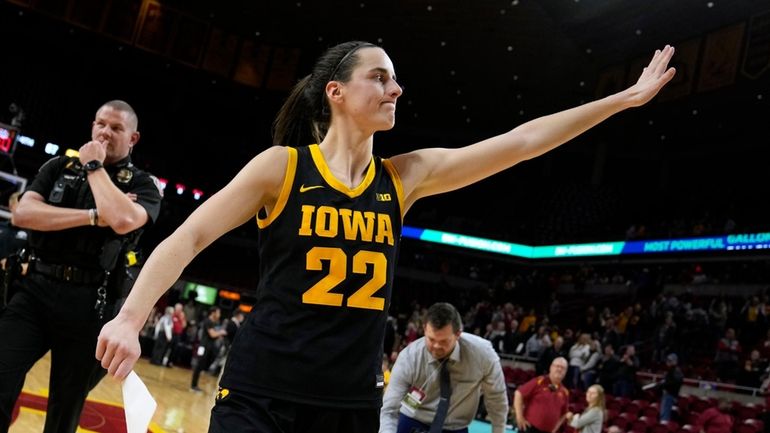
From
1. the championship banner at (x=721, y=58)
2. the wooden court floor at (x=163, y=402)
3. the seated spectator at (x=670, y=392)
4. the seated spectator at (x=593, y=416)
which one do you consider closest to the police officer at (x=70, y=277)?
the wooden court floor at (x=163, y=402)

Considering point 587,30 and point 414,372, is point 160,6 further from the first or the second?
point 414,372

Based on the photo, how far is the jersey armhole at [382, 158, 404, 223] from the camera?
7.22 ft

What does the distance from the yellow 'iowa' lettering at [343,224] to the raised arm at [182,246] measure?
128mm

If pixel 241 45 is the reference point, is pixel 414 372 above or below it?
below

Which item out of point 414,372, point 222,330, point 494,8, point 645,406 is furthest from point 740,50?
point 414,372

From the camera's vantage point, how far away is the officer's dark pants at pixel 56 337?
3070mm

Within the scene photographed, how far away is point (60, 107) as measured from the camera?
2880cm

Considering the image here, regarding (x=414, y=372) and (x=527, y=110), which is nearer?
(x=414, y=372)

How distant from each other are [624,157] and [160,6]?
18.8 meters

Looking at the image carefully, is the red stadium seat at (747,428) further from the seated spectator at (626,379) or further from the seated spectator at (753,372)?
the seated spectator at (626,379)

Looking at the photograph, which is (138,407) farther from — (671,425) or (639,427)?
(639,427)

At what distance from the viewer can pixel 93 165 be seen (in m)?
3.22

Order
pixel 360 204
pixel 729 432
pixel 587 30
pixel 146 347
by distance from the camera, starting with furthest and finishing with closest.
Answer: pixel 146 347 → pixel 587 30 → pixel 729 432 → pixel 360 204

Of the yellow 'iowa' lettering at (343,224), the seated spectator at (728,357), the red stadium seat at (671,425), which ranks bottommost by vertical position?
the red stadium seat at (671,425)
